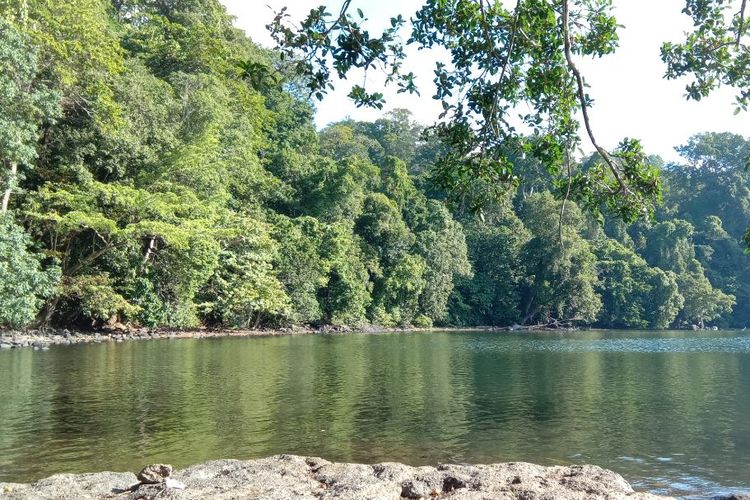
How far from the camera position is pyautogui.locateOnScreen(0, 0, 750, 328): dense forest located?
22.9 metres

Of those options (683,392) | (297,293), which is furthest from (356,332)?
(683,392)

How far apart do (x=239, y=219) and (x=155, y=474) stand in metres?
29.4

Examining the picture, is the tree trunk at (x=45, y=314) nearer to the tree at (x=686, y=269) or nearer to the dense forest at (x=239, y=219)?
the dense forest at (x=239, y=219)

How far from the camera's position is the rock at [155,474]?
5617 millimetres

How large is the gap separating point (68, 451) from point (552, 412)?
8.35 meters

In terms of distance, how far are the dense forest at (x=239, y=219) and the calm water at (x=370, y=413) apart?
3741 mm

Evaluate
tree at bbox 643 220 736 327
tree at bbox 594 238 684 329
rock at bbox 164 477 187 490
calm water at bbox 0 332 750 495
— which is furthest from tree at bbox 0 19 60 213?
tree at bbox 643 220 736 327

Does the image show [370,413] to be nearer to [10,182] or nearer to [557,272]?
[10,182]

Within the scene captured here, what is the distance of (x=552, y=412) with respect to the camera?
12211 mm

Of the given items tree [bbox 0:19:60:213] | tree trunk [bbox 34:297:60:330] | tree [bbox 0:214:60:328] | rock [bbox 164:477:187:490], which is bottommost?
rock [bbox 164:477:187:490]

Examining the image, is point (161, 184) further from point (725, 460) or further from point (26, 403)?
point (725, 460)

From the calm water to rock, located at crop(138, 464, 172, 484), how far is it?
2275 mm

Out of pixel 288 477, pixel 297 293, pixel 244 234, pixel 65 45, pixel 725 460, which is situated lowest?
pixel 725 460

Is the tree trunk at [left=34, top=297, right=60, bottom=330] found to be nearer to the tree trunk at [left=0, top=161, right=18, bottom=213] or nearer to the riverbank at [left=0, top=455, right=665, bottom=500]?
the tree trunk at [left=0, top=161, right=18, bottom=213]
